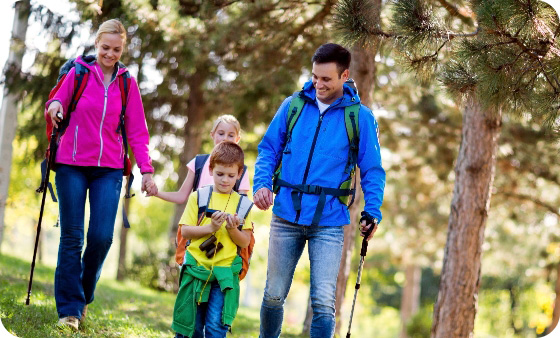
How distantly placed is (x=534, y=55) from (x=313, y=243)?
2.41 meters

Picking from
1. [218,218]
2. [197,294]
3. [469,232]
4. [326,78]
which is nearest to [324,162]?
[326,78]

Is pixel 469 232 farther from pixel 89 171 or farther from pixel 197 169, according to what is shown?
pixel 89 171

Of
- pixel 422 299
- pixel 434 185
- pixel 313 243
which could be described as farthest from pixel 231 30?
pixel 422 299

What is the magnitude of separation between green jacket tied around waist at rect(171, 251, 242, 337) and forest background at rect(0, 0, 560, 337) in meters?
2.39

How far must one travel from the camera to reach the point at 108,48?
4.99 meters

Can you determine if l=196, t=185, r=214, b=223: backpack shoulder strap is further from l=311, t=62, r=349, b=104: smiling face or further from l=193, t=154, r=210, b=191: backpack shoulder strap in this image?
l=311, t=62, r=349, b=104: smiling face

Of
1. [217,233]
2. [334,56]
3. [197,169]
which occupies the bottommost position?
[217,233]

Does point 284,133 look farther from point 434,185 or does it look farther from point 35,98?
point 434,185

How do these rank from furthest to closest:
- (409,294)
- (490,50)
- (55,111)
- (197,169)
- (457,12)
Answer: (409,294), (457,12), (197,169), (490,50), (55,111)

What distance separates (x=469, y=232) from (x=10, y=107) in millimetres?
7716

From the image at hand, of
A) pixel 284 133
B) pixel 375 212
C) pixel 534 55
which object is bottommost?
pixel 375 212

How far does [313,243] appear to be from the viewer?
4258 millimetres

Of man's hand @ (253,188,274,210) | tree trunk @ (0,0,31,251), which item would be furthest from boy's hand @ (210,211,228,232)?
tree trunk @ (0,0,31,251)

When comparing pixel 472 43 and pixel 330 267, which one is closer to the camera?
pixel 330 267
